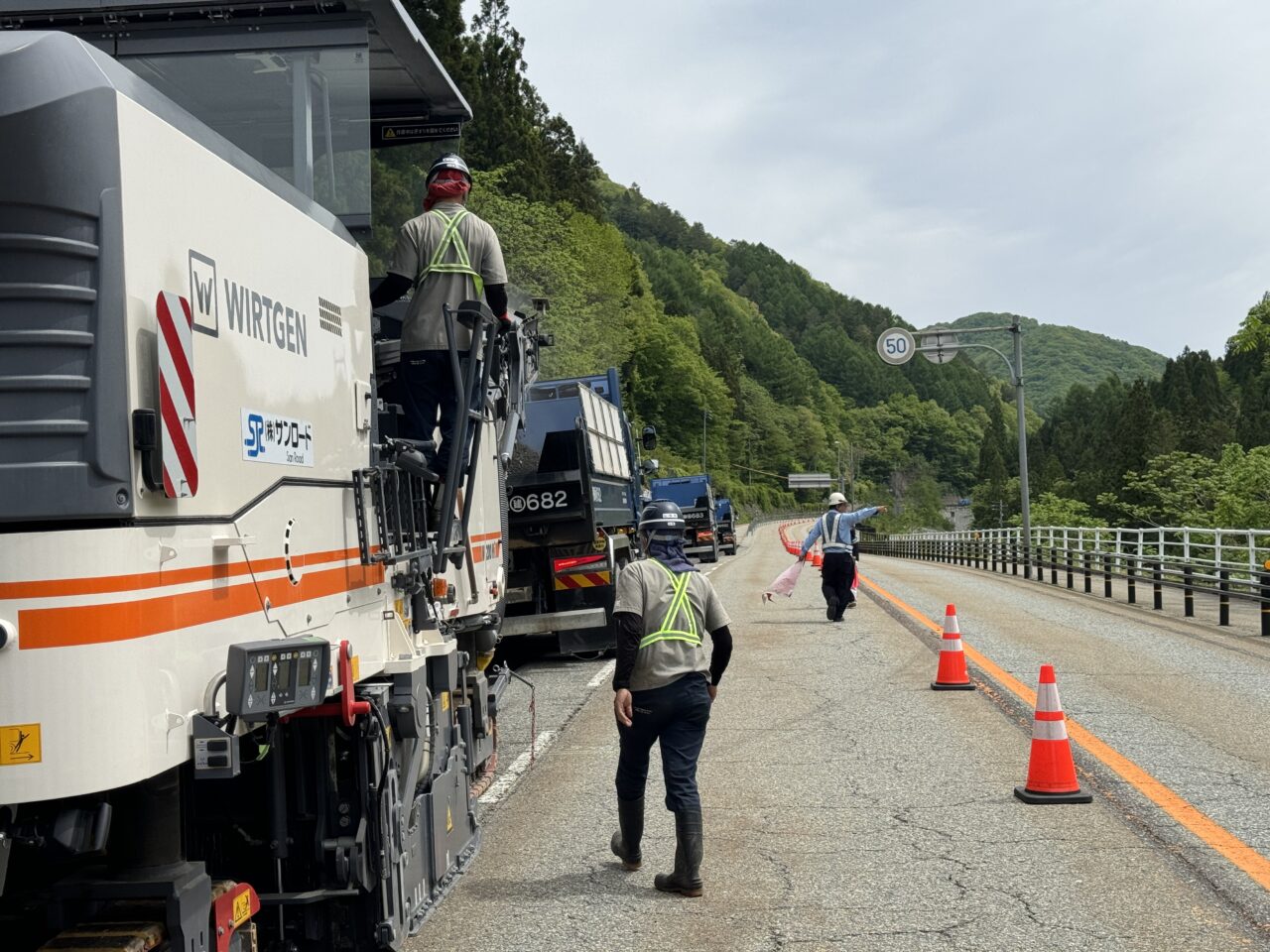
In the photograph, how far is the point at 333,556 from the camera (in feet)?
15.0

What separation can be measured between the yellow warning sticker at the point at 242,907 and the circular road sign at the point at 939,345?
35.6 m

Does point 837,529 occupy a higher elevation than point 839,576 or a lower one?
higher

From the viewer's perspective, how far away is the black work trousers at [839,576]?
62.8ft

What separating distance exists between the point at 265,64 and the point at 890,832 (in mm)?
4936

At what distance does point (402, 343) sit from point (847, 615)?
15.5 meters

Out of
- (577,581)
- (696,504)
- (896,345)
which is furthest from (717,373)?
(577,581)

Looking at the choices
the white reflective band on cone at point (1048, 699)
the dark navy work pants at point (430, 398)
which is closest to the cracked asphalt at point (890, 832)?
the white reflective band on cone at point (1048, 699)

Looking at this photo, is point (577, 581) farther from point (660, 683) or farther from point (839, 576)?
point (660, 683)

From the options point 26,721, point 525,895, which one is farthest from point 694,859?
point 26,721

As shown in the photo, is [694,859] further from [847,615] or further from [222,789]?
[847,615]

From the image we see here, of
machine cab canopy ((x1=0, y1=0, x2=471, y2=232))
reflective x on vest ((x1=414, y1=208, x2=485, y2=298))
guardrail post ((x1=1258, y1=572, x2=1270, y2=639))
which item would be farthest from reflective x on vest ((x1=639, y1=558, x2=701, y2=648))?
guardrail post ((x1=1258, y1=572, x2=1270, y2=639))

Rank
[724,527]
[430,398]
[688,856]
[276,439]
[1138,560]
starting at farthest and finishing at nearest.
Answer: [724,527] < [1138,560] < [688,856] < [430,398] < [276,439]

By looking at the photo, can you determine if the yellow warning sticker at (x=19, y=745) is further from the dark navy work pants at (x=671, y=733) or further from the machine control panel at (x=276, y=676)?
the dark navy work pants at (x=671, y=733)

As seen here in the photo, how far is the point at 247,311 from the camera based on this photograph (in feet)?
13.3
